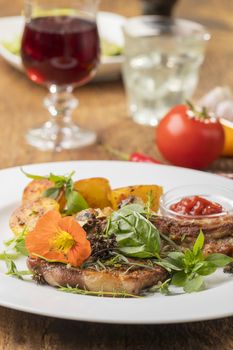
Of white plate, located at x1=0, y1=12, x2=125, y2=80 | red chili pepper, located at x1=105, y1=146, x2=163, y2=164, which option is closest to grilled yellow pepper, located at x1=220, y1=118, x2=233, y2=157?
red chili pepper, located at x1=105, y1=146, x2=163, y2=164

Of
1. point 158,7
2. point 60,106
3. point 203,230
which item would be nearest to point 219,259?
point 203,230

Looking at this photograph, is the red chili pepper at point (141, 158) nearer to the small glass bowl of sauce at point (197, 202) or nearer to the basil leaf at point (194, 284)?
the small glass bowl of sauce at point (197, 202)

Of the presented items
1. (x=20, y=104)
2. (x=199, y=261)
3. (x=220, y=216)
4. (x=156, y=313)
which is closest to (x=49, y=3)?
(x=20, y=104)

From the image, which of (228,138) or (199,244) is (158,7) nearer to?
(228,138)

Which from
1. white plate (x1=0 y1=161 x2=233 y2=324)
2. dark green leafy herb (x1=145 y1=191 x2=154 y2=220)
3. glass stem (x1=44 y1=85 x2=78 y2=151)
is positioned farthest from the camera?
glass stem (x1=44 y1=85 x2=78 y2=151)

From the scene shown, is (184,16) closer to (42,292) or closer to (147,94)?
(147,94)

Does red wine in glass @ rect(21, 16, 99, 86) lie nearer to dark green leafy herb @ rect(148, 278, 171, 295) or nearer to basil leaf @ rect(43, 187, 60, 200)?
basil leaf @ rect(43, 187, 60, 200)
